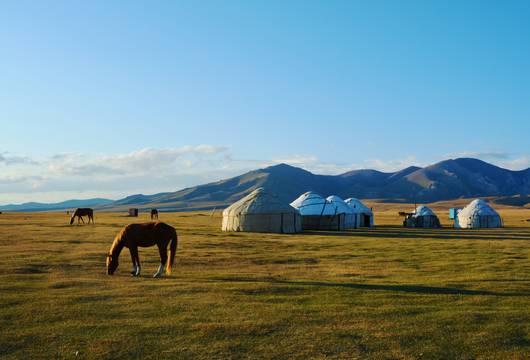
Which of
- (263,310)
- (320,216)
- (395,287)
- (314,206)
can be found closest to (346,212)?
(320,216)

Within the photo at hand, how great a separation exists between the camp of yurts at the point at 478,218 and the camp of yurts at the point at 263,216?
2515 centimetres

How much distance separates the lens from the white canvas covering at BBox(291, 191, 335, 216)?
51062 millimetres

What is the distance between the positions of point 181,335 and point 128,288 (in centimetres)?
496

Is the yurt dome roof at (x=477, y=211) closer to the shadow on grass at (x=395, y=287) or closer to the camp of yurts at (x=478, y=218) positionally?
the camp of yurts at (x=478, y=218)

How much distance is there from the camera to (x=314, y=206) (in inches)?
2032

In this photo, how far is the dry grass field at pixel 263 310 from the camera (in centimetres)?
916

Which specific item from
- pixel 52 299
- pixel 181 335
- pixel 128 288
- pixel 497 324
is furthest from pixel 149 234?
pixel 497 324

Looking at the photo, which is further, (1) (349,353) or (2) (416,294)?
(2) (416,294)

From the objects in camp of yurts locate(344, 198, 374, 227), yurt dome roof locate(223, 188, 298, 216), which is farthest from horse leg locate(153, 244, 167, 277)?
camp of yurts locate(344, 198, 374, 227)

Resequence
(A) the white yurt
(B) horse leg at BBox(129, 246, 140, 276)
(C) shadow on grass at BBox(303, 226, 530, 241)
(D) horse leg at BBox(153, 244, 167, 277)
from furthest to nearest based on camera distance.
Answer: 1. (A) the white yurt
2. (C) shadow on grass at BBox(303, 226, 530, 241)
3. (B) horse leg at BBox(129, 246, 140, 276)
4. (D) horse leg at BBox(153, 244, 167, 277)

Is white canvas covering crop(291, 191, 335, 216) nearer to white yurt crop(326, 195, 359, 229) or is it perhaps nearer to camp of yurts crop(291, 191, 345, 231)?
camp of yurts crop(291, 191, 345, 231)

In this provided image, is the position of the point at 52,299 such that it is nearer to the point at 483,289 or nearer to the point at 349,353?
the point at 349,353

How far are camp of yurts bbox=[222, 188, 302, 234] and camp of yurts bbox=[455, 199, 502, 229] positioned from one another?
25.2m

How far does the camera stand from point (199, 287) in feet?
47.7
